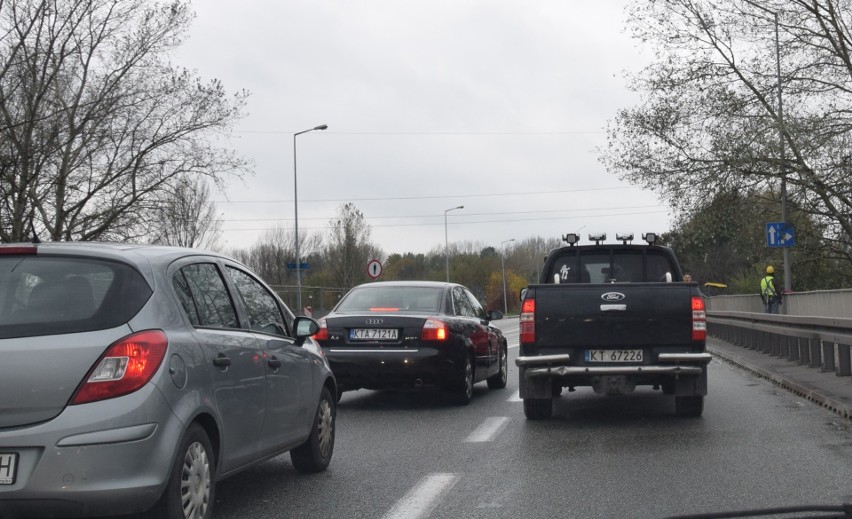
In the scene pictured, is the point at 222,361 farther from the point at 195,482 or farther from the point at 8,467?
the point at 8,467

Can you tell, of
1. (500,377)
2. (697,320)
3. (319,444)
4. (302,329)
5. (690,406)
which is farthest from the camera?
(500,377)

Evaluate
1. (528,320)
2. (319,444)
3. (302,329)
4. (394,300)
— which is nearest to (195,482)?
(302,329)

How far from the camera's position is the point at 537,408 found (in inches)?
413

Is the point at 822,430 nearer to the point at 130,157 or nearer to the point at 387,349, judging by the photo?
the point at 387,349

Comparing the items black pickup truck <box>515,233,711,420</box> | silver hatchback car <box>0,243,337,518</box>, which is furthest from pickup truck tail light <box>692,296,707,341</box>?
silver hatchback car <box>0,243,337,518</box>

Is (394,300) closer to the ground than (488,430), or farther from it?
farther from it

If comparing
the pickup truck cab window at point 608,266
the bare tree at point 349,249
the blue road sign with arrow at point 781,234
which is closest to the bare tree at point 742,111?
the blue road sign with arrow at point 781,234

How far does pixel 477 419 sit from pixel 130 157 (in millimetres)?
27374

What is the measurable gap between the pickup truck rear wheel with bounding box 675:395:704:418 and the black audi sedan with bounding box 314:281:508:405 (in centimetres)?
251

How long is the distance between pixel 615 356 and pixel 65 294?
6.36 meters

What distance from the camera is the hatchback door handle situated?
550 centimetres

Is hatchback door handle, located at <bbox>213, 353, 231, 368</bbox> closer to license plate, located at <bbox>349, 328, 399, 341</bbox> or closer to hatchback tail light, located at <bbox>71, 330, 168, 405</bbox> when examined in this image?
hatchback tail light, located at <bbox>71, 330, 168, 405</bbox>

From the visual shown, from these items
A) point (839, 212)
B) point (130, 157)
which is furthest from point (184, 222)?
point (839, 212)

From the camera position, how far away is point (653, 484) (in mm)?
6703
